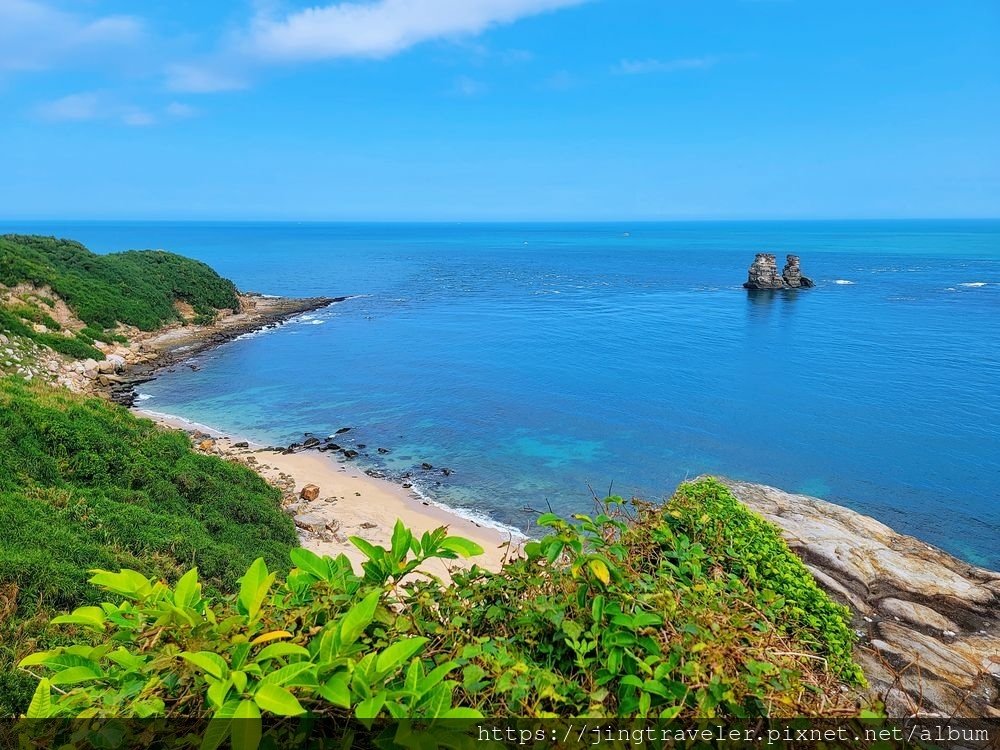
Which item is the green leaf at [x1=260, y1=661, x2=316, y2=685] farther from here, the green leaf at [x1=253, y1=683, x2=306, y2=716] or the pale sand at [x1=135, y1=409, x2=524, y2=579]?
the pale sand at [x1=135, y1=409, x2=524, y2=579]

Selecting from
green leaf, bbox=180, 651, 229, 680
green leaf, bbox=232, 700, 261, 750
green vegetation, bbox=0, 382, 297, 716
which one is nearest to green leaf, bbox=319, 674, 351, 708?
green leaf, bbox=232, 700, 261, 750

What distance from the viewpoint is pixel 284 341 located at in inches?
2035

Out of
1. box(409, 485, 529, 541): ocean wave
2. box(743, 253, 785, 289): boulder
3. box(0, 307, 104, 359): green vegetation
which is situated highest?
box(743, 253, 785, 289): boulder

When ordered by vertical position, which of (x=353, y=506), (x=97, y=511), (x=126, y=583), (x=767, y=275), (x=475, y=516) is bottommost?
(x=475, y=516)

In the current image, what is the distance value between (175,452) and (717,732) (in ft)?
62.0

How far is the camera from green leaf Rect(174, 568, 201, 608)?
2.75m

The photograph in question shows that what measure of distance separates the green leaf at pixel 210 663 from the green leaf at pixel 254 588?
0.41 metres

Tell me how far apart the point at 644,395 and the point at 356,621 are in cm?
3689

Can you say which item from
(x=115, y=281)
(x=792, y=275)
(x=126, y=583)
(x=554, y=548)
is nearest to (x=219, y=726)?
(x=126, y=583)

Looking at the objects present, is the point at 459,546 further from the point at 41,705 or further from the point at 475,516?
the point at 475,516

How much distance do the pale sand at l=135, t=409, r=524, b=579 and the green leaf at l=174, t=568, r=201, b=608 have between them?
43.9 ft

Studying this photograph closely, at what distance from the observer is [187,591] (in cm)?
281

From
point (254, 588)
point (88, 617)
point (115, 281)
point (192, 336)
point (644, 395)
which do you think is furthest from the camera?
point (192, 336)

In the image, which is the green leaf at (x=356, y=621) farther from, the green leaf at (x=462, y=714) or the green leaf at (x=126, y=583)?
the green leaf at (x=126, y=583)
